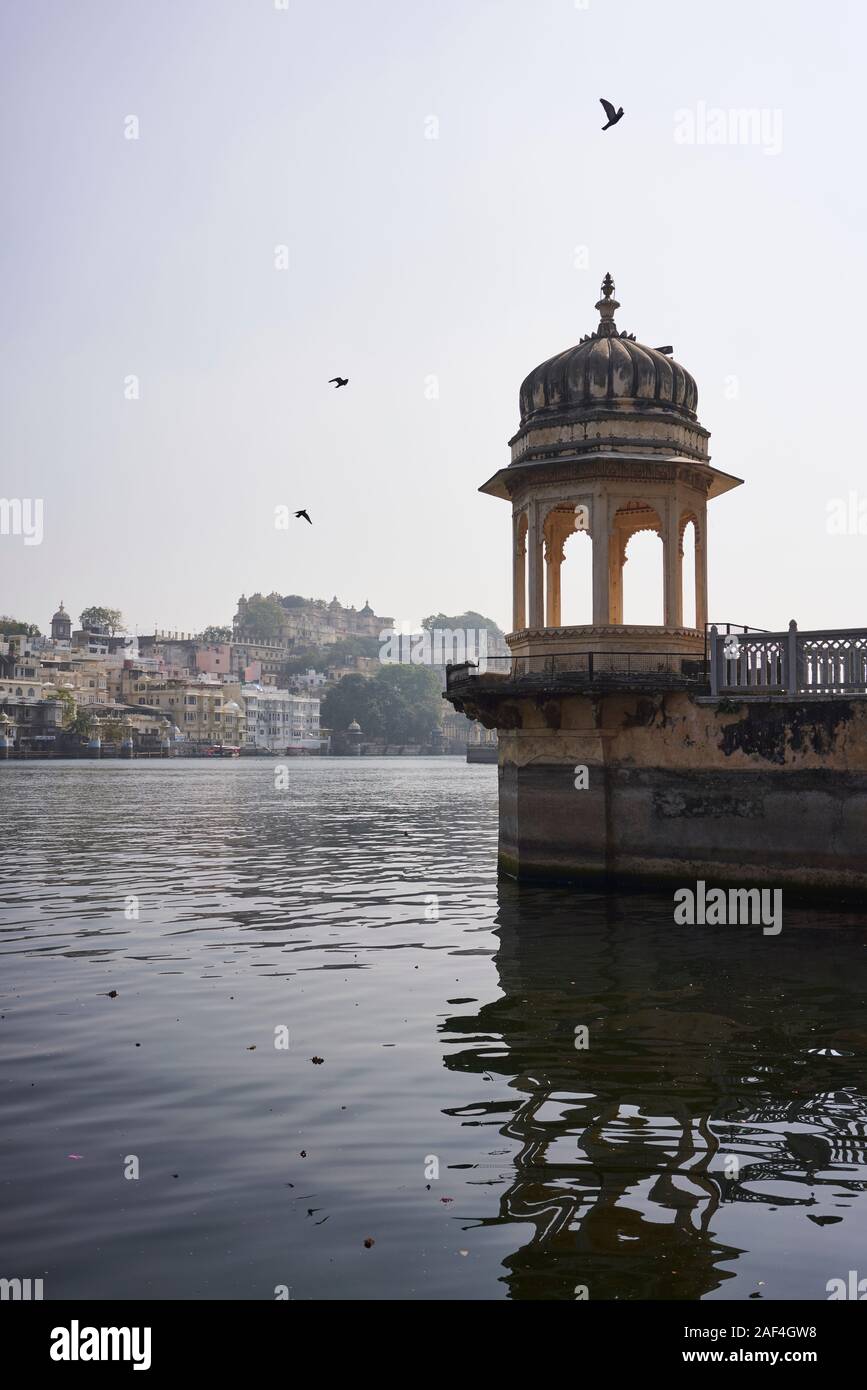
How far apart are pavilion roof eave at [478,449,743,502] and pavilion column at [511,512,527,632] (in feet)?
1.97

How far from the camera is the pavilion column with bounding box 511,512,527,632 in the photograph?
71.4 feet

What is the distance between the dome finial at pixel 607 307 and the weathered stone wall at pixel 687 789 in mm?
6864

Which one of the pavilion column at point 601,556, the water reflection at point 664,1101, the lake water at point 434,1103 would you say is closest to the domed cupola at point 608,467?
the pavilion column at point 601,556

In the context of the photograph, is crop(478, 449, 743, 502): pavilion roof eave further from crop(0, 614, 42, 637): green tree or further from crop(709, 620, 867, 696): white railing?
crop(0, 614, 42, 637): green tree

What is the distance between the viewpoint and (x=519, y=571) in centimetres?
2177

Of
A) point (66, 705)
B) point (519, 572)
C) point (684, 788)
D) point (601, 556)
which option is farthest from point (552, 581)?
point (66, 705)

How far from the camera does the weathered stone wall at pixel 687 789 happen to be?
17078 mm

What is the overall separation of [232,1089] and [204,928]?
27.0 feet

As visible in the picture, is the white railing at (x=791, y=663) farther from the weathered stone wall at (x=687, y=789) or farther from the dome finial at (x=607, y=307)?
the dome finial at (x=607, y=307)

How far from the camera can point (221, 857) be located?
28.3 metres

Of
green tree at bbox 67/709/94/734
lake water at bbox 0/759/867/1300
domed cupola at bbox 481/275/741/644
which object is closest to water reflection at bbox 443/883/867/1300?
lake water at bbox 0/759/867/1300
